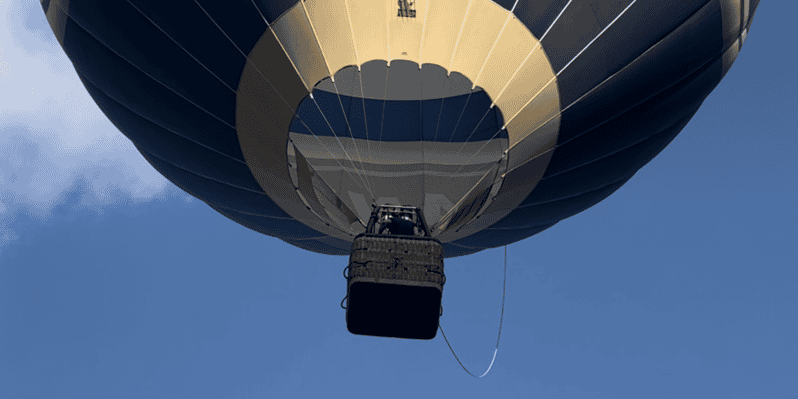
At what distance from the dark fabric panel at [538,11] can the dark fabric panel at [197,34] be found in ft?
7.46

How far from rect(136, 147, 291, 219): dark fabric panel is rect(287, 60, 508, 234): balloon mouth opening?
0.56 m

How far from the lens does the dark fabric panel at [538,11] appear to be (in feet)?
21.7

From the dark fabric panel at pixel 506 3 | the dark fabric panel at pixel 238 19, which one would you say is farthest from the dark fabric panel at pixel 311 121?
the dark fabric panel at pixel 506 3

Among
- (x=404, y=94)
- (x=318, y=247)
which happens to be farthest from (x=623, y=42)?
(x=318, y=247)

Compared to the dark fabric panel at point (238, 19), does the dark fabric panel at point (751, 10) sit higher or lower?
higher

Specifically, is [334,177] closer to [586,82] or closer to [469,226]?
[469,226]

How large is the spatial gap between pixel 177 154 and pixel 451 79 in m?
2.69

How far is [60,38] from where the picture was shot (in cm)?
761

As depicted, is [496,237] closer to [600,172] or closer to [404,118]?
[600,172]

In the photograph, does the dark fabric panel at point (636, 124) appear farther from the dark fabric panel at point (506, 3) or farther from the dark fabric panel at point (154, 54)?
the dark fabric panel at point (154, 54)

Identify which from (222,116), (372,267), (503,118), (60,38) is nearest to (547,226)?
(503,118)

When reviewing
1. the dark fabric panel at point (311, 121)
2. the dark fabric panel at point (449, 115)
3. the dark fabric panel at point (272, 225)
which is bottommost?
the dark fabric panel at point (272, 225)

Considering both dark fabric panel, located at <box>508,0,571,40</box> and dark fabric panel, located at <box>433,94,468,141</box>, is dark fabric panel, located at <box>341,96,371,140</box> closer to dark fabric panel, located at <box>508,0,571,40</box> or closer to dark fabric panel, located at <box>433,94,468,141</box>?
dark fabric panel, located at <box>433,94,468,141</box>

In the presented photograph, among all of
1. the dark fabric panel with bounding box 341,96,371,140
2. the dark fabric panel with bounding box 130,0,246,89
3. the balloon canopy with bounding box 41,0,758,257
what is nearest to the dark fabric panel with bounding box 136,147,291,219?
the balloon canopy with bounding box 41,0,758,257
